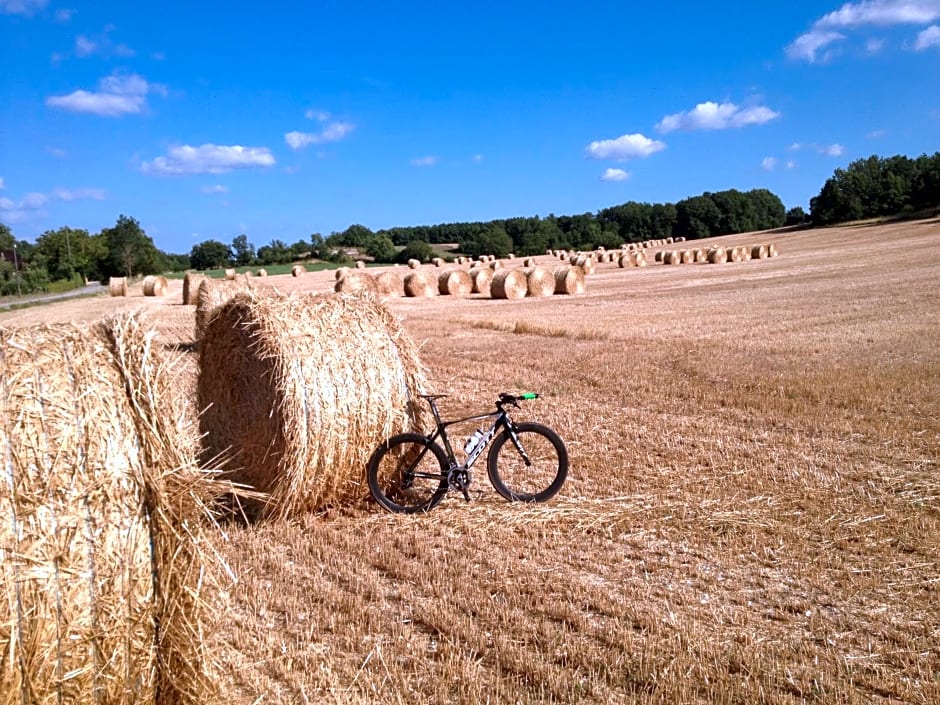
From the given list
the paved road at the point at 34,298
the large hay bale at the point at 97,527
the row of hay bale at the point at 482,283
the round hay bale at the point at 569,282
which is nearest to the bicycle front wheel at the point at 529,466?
the large hay bale at the point at 97,527

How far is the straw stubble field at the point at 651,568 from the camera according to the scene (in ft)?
12.2

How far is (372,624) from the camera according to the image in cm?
428

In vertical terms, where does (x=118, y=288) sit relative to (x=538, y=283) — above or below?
above

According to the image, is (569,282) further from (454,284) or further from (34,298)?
(34,298)

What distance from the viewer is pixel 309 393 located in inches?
230

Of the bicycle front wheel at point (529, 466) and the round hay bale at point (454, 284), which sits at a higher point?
the round hay bale at point (454, 284)

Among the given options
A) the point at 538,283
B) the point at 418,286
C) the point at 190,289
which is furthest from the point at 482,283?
the point at 190,289

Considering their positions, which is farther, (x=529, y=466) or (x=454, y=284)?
(x=454, y=284)

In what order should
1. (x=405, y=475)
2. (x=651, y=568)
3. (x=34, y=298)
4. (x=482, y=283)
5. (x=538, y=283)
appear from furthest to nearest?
1. (x=34, y=298)
2. (x=482, y=283)
3. (x=538, y=283)
4. (x=405, y=475)
5. (x=651, y=568)

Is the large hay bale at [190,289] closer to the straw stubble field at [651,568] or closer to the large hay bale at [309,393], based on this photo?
the straw stubble field at [651,568]

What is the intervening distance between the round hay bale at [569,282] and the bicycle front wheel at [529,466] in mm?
18781

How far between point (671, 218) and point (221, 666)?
103945 millimetres

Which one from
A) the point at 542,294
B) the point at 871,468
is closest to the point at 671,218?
the point at 542,294

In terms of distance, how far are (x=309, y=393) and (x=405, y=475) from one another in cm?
107
